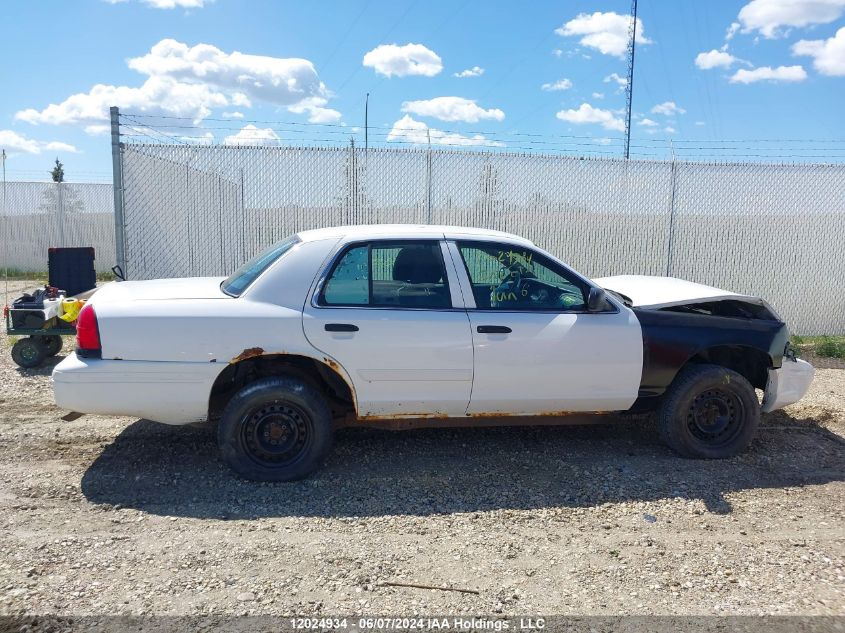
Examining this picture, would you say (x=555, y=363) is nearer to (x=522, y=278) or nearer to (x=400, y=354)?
(x=522, y=278)

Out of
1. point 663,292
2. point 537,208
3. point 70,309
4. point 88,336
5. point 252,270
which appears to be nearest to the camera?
point 88,336

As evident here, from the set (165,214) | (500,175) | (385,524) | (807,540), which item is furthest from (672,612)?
(165,214)

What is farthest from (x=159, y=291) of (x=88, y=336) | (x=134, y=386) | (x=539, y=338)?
(x=539, y=338)

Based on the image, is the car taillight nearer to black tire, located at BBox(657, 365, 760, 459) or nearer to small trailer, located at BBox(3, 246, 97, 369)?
small trailer, located at BBox(3, 246, 97, 369)

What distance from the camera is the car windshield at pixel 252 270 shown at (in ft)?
16.0

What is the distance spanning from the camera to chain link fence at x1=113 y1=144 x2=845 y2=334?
923 cm

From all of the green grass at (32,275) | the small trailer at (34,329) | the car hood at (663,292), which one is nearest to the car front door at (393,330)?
the car hood at (663,292)

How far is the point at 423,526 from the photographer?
13.6 ft

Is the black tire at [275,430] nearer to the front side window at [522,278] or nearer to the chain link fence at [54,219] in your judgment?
the front side window at [522,278]

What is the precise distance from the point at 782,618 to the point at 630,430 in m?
2.84

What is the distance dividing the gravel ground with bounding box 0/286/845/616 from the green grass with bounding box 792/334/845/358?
13.3ft

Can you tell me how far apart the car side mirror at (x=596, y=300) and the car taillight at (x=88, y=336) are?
3.32 metres

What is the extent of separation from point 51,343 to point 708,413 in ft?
23.3

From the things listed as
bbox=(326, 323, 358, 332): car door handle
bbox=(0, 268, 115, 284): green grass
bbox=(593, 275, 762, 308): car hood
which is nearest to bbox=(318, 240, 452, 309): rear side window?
bbox=(326, 323, 358, 332): car door handle
